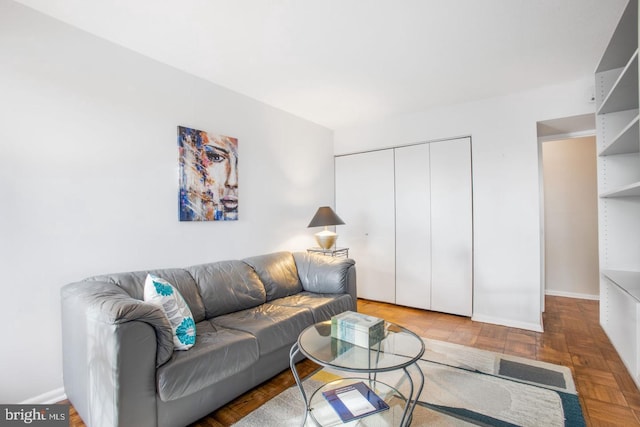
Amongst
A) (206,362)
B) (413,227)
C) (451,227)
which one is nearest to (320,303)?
(206,362)

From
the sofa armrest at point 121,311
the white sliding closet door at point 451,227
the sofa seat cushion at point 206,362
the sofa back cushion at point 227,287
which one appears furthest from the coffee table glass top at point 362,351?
the white sliding closet door at point 451,227

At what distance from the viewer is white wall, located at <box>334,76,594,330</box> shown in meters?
3.17

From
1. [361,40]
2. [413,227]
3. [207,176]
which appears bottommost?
[413,227]

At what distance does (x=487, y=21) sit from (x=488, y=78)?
1.00 metres

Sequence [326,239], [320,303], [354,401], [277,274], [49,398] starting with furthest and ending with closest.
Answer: [326,239] → [277,274] → [320,303] → [49,398] → [354,401]

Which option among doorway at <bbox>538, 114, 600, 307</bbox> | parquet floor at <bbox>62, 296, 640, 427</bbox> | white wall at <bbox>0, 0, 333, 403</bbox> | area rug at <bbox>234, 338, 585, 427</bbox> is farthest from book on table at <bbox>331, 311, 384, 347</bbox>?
doorway at <bbox>538, 114, 600, 307</bbox>

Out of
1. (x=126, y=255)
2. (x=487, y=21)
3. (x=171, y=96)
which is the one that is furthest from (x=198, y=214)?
(x=487, y=21)

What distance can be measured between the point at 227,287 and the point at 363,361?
54.8 inches

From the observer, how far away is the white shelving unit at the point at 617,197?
2.08 meters

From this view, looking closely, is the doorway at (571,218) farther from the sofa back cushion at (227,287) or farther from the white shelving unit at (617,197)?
the sofa back cushion at (227,287)

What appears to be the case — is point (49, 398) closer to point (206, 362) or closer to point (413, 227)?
point (206, 362)

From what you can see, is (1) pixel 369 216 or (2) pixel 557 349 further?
(1) pixel 369 216

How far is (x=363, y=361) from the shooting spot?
1.57 metres

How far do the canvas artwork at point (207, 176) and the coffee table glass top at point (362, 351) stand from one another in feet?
5.05
